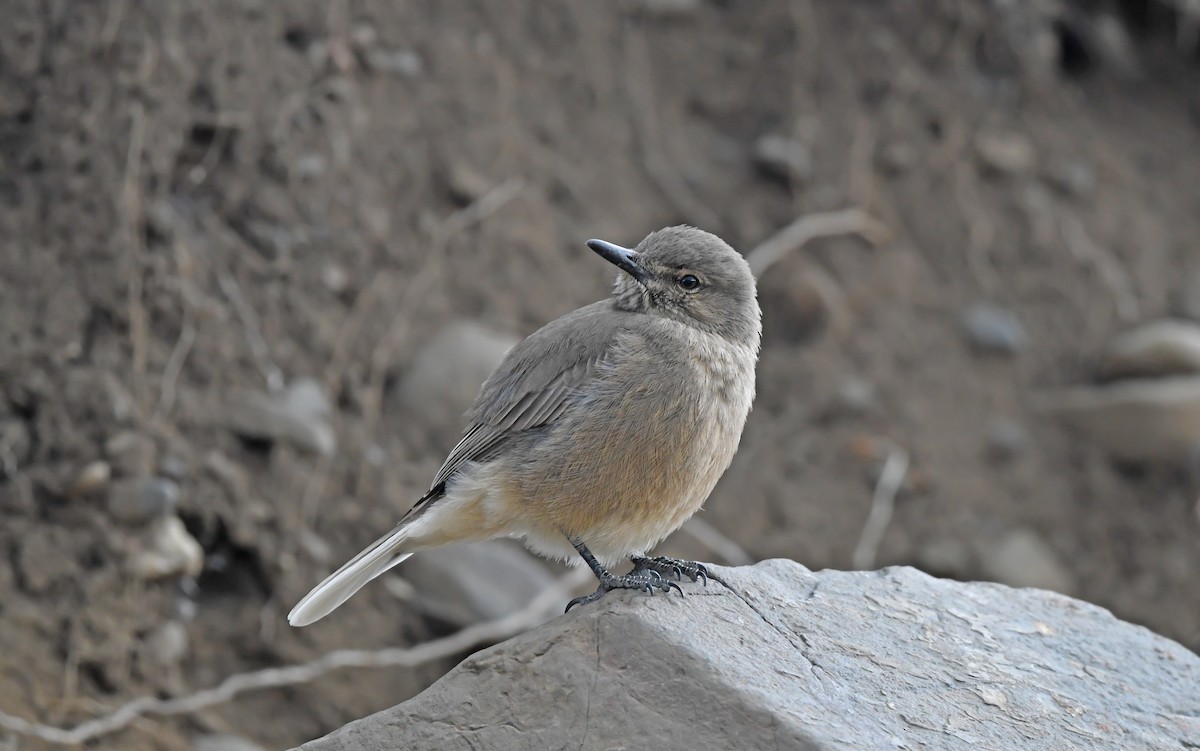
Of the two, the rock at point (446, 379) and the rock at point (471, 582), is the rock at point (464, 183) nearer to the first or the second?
the rock at point (446, 379)

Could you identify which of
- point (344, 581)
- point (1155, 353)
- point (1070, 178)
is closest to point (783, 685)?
point (344, 581)

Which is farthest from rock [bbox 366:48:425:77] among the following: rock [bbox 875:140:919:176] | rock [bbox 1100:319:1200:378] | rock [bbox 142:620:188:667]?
rock [bbox 1100:319:1200:378]

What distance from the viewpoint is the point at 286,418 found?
650 centimetres

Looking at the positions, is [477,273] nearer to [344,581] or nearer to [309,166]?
[309,166]

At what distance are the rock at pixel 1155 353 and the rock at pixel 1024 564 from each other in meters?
1.39

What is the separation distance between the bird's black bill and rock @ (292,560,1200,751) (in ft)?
3.98

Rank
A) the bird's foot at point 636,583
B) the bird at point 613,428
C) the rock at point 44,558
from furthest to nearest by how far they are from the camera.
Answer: the rock at point 44,558, the bird at point 613,428, the bird's foot at point 636,583

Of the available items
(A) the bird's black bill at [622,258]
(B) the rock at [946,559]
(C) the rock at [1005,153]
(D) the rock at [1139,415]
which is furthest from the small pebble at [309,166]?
(D) the rock at [1139,415]

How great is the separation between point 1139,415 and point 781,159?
2.79m

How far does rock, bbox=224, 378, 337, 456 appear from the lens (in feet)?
21.1

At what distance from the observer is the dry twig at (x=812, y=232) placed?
837 cm

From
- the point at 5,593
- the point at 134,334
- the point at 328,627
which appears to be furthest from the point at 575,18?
the point at 5,593

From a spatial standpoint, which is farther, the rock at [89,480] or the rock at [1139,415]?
the rock at [1139,415]

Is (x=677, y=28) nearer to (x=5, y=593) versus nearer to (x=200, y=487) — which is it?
(x=200, y=487)
